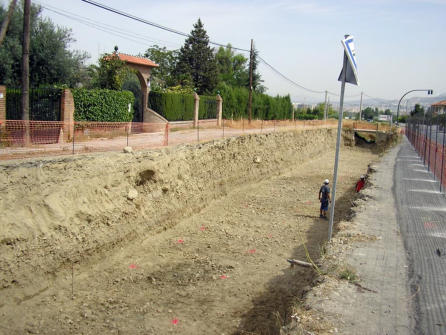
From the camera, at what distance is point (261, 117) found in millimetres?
40188

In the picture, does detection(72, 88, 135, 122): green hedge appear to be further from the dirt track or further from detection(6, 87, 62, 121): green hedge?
the dirt track

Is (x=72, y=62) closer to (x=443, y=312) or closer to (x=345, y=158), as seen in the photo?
(x=443, y=312)

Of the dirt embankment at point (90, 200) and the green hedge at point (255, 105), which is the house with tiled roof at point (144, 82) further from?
the dirt embankment at point (90, 200)

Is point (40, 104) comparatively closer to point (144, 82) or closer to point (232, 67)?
point (144, 82)

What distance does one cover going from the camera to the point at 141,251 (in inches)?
415

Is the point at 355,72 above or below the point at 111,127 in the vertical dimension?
above

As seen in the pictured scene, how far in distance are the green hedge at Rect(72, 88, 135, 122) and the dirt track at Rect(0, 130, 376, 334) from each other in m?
5.75

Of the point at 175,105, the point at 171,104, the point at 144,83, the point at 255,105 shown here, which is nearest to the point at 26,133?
the point at 171,104

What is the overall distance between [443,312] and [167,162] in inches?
361

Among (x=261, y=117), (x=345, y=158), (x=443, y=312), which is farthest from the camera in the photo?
(x=261, y=117)

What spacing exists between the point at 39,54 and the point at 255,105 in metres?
22.0

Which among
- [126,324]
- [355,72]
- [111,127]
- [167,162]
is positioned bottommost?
[126,324]

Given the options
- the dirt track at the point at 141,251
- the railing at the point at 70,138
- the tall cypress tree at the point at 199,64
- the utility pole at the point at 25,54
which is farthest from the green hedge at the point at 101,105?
the tall cypress tree at the point at 199,64

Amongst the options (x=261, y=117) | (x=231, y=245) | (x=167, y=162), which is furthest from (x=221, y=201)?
(x=261, y=117)
